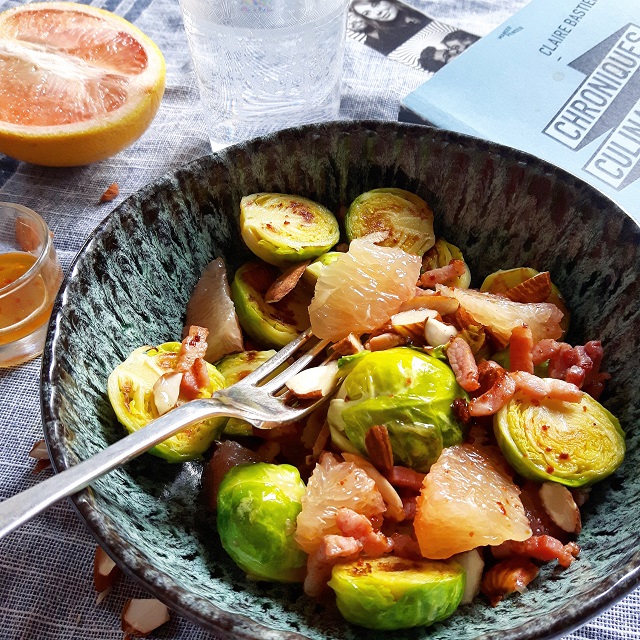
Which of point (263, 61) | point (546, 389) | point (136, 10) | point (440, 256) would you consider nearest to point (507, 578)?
point (546, 389)

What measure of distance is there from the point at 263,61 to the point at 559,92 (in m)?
1.20

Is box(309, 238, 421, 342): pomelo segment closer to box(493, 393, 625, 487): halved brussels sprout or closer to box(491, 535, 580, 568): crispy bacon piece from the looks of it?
box(493, 393, 625, 487): halved brussels sprout

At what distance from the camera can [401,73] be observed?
3039 mm

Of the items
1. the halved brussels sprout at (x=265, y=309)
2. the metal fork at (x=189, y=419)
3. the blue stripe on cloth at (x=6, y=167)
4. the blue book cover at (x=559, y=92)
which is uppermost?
the blue book cover at (x=559, y=92)

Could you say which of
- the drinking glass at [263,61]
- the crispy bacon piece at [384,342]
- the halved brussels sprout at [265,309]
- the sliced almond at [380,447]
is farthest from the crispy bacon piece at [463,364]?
the drinking glass at [263,61]

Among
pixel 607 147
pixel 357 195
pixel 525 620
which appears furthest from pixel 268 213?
pixel 607 147

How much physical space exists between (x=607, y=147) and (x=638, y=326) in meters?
1.19

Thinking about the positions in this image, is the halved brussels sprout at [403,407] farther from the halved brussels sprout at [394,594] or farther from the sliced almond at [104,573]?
the sliced almond at [104,573]

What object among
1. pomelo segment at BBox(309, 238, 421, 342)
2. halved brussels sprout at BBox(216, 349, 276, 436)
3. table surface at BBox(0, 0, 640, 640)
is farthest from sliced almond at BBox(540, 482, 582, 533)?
halved brussels sprout at BBox(216, 349, 276, 436)

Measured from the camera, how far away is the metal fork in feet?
3.52

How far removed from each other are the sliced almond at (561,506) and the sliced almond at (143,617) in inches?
34.9

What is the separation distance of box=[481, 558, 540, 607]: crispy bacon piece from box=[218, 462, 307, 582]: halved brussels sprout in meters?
0.38

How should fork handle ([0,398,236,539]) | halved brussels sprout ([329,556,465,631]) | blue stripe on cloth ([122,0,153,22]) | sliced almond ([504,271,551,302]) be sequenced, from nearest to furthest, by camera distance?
1. fork handle ([0,398,236,539])
2. halved brussels sprout ([329,556,465,631])
3. sliced almond ([504,271,551,302])
4. blue stripe on cloth ([122,0,153,22])

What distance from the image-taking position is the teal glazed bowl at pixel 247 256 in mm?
1175
